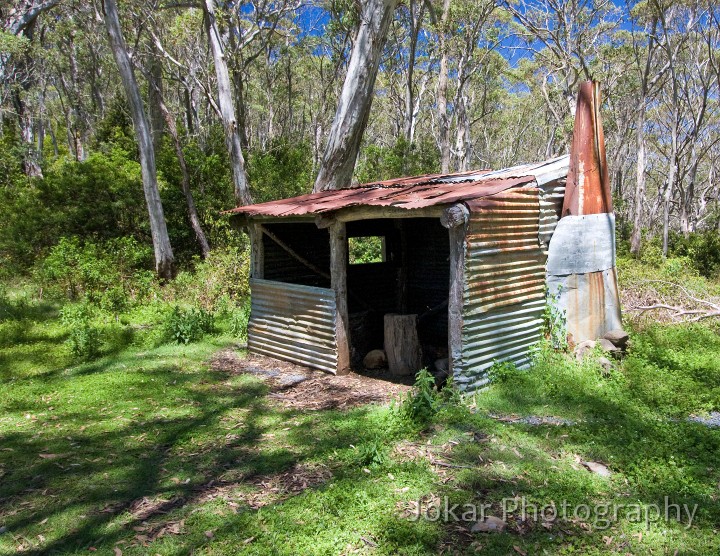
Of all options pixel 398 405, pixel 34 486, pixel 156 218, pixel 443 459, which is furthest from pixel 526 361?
pixel 156 218

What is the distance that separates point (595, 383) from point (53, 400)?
7.03 metres

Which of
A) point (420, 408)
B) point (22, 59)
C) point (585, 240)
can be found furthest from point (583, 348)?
point (22, 59)

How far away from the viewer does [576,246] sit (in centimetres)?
732

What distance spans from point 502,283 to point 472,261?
731 mm

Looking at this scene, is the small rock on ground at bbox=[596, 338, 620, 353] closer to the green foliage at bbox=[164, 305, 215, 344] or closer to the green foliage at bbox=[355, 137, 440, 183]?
the green foliage at bbox=[164, 305, 215, 344]

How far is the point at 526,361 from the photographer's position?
22.9 feet

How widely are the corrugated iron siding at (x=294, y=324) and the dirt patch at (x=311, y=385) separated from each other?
20 cm

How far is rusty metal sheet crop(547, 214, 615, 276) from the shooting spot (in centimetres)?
727

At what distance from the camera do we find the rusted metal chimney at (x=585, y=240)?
7.28 metres

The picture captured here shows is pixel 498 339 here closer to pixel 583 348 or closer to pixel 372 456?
pixel 583 348

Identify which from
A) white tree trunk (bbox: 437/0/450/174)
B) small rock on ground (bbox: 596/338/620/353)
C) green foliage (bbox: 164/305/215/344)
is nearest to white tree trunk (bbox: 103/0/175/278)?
green foliage (bbox: 164/305/215/344)

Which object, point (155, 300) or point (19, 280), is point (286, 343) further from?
point (19, 280)

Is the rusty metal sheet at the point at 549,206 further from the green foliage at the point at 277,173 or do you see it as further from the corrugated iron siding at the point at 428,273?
the green foliage at the point at 277,173

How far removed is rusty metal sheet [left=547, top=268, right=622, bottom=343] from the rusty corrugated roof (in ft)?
5.18
